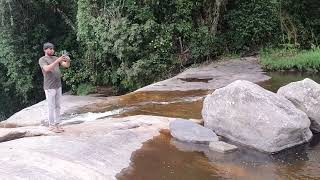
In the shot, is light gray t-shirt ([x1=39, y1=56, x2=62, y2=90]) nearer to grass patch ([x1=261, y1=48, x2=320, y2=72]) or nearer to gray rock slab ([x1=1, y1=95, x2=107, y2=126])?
gray rock slab ([x1=1, y1=95, x2=107, y2=126])

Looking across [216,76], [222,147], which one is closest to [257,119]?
[222,147]

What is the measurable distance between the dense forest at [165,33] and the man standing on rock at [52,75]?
34.4ft

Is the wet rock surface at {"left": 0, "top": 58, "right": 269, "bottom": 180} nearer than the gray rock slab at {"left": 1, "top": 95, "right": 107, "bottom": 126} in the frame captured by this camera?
Yes

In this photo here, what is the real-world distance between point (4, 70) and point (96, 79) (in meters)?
9.54

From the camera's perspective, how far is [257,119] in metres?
9.47

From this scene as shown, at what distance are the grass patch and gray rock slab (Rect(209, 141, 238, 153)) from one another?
9.58m

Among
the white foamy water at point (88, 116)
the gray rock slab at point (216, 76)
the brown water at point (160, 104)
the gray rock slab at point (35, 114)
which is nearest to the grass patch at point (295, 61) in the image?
the gray rock slab at point (216, 76)

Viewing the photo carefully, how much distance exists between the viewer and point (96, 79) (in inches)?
893

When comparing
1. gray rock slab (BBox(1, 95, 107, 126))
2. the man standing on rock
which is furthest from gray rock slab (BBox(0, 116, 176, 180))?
gray rock slab (BBox(1, 95, 107, 126))

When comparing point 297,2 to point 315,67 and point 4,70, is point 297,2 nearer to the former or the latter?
point 315,67

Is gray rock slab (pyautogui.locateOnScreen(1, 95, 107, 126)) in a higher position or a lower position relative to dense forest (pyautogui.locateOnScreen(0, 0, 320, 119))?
lower

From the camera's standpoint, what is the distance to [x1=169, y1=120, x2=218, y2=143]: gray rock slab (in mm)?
9766

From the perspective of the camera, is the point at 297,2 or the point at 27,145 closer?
the point at 27,145

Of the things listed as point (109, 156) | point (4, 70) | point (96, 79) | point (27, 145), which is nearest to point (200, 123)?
point (109, 156)
